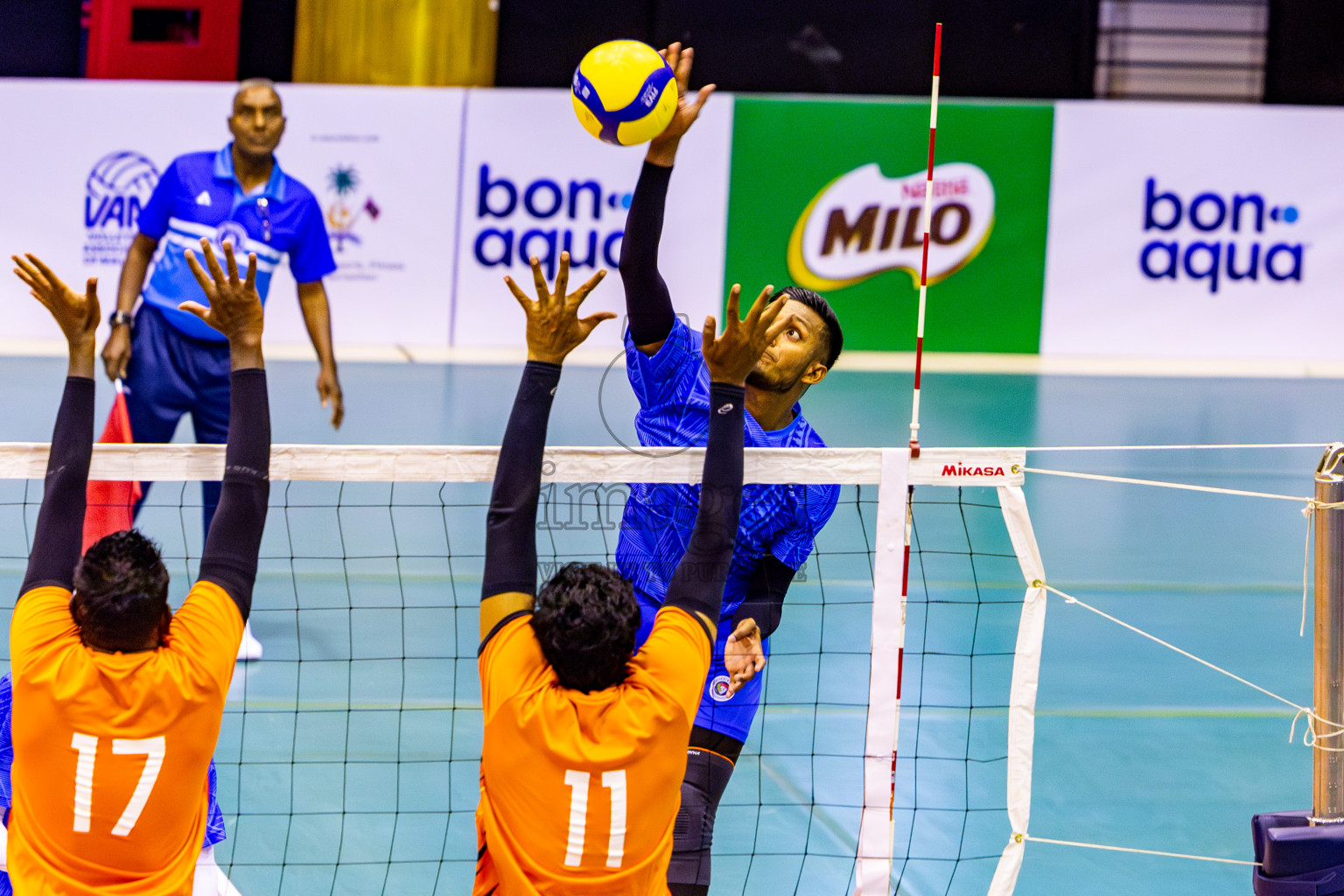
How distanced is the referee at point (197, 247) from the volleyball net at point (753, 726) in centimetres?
40

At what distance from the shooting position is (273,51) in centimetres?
1517

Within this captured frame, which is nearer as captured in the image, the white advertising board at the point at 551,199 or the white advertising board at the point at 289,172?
the white advertising board at the point at 289,172

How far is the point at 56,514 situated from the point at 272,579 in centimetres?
404

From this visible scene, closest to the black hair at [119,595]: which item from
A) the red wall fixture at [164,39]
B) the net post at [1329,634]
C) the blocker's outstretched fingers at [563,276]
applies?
the blocker's outstretched fingers at [563,276]

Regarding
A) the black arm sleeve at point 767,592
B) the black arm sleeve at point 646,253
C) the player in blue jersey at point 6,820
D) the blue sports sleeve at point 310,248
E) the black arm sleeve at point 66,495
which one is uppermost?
the blue sports sleeve at point 310,248

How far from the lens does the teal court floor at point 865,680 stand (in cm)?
442

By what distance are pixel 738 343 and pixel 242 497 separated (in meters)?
1.13

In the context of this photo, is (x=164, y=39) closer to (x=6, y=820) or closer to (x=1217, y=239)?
(x=1217, y=239)

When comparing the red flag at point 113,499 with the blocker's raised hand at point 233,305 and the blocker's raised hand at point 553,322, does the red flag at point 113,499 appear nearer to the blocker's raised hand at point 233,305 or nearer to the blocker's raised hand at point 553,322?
→ the blocker's raised hand at point 233,305

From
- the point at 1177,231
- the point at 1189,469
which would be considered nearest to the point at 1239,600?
the point at 1189,469

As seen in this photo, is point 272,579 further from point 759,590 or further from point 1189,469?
point 1189,469

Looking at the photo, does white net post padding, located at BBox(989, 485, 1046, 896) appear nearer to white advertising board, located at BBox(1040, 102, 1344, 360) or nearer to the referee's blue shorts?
the referee's blue shorts

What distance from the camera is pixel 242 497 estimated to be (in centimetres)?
302

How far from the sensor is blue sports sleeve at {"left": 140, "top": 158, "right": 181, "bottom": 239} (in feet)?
19.5
